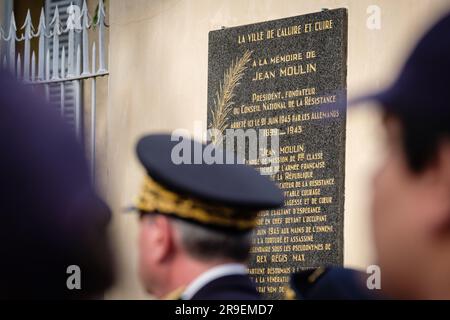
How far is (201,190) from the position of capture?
2.88 m

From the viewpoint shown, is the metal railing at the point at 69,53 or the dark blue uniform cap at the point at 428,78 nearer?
the dark blue uniform cap at the point at 428,78

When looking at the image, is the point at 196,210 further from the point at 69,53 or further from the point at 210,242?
the point at 69,53

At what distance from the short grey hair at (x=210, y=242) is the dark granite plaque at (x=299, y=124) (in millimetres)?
4738

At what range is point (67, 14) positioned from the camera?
980 cm

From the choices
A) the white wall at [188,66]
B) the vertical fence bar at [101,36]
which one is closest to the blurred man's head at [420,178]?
the white wall at [188,66]


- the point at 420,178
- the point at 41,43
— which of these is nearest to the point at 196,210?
the point at 420,178

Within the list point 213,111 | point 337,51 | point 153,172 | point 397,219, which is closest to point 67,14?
point 213,111

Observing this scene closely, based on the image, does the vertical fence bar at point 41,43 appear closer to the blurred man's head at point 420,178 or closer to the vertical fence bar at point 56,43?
the vertical fence bar at point 56,43

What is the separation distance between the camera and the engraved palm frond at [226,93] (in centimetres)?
830

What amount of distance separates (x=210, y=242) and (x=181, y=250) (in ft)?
0.23

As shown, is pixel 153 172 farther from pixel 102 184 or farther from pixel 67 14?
pixel 67 14

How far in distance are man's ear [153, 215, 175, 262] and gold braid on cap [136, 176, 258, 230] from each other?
0.11ft

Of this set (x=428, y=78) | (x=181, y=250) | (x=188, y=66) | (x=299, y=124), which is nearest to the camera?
(x=428, y=78)
